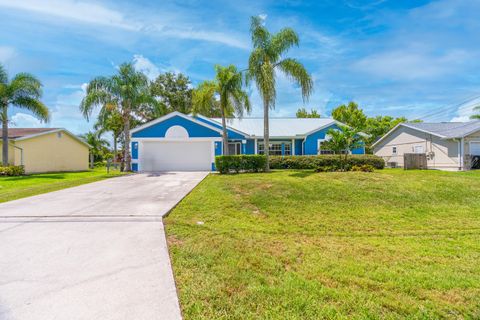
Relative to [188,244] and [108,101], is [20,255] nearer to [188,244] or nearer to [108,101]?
[188,244]

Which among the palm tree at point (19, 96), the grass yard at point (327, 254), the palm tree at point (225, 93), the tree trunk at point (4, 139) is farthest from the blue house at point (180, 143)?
the grass yard at point (327, 254)

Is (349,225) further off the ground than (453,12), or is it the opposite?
(453,12)

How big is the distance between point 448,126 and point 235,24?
70.6 ft

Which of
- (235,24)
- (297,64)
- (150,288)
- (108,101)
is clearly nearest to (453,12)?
(297,64)

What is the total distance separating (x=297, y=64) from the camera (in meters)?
14.8

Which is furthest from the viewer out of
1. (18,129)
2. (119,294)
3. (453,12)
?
(18,129)

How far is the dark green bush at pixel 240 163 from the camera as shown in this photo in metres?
16.0

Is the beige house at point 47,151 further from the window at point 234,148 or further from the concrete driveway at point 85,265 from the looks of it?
the concrete driveway at point 85,265

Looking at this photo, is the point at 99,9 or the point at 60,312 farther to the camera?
the point at 99,9

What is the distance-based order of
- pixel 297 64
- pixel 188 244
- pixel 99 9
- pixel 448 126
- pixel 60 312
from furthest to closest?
1. pixel 448 126
2. pixel 297 64
3. pixel 99 9
4. pixel 188 244
5. pixel 60 312

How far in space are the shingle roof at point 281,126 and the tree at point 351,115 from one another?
510 inches

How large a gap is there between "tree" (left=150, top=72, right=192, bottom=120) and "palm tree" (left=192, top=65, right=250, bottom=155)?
21061 millimetres

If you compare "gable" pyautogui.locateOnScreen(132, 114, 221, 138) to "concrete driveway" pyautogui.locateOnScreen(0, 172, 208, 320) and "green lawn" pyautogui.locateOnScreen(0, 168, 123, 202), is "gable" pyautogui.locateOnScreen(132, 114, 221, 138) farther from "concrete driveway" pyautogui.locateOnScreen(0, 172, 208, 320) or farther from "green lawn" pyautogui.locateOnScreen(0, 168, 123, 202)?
"concrete driveway" pyautogui.locateOnScreen(0, 172, 208, 320)

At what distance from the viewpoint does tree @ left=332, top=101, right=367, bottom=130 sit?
123 ft
